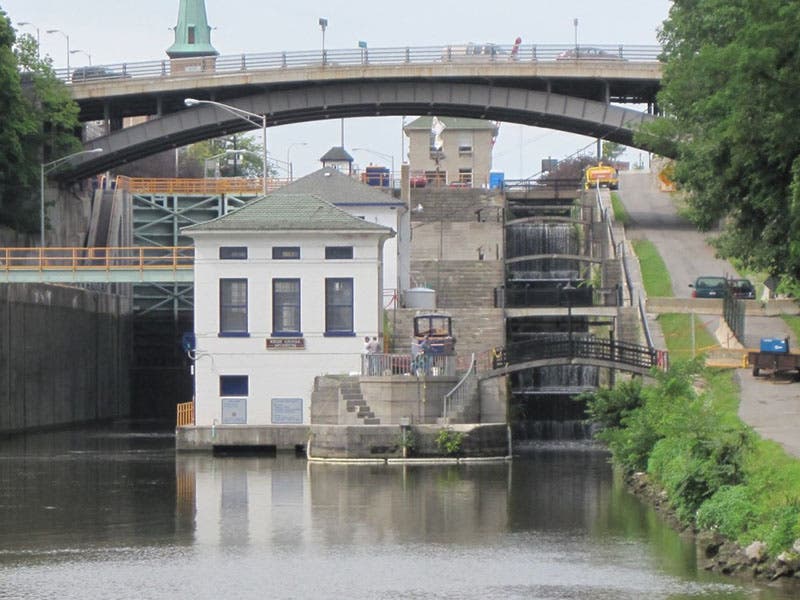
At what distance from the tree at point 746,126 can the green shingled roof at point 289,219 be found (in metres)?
11.0

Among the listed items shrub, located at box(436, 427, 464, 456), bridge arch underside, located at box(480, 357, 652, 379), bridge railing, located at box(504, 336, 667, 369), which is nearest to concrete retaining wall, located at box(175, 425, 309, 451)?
shrub, located at box(436, 427, 464, 456)

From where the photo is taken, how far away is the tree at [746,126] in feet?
145

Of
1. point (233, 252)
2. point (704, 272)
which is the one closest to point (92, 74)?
point (704, 272)

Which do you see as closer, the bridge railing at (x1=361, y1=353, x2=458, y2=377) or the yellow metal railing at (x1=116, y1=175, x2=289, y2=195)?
the bridge railing at (x1=361, y1=353, x2=458, y2=377)

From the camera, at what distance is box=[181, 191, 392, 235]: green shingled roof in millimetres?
59781

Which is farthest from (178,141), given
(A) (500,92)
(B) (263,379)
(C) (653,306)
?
(B) (263,379)

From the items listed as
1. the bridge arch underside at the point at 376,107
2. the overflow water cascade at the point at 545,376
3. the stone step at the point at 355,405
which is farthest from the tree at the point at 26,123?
the stone step at the point at 355,405

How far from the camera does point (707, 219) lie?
198 feet

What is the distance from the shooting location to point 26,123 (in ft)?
301

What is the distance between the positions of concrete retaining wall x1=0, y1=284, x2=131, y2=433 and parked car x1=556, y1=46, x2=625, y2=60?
2679cm

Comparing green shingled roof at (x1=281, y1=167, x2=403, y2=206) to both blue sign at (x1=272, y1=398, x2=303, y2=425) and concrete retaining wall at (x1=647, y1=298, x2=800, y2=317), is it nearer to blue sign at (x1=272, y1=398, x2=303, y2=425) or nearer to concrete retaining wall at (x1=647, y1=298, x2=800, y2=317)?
concrete retaining wall at (x1=647, y1=298, x2=800, y2=317)

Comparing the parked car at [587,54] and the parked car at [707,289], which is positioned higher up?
the parked car at [587,54]

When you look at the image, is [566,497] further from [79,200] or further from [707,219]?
[79,200]

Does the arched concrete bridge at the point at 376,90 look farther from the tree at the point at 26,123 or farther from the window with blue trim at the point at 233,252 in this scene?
the window with blue trim at the point at 233,252
